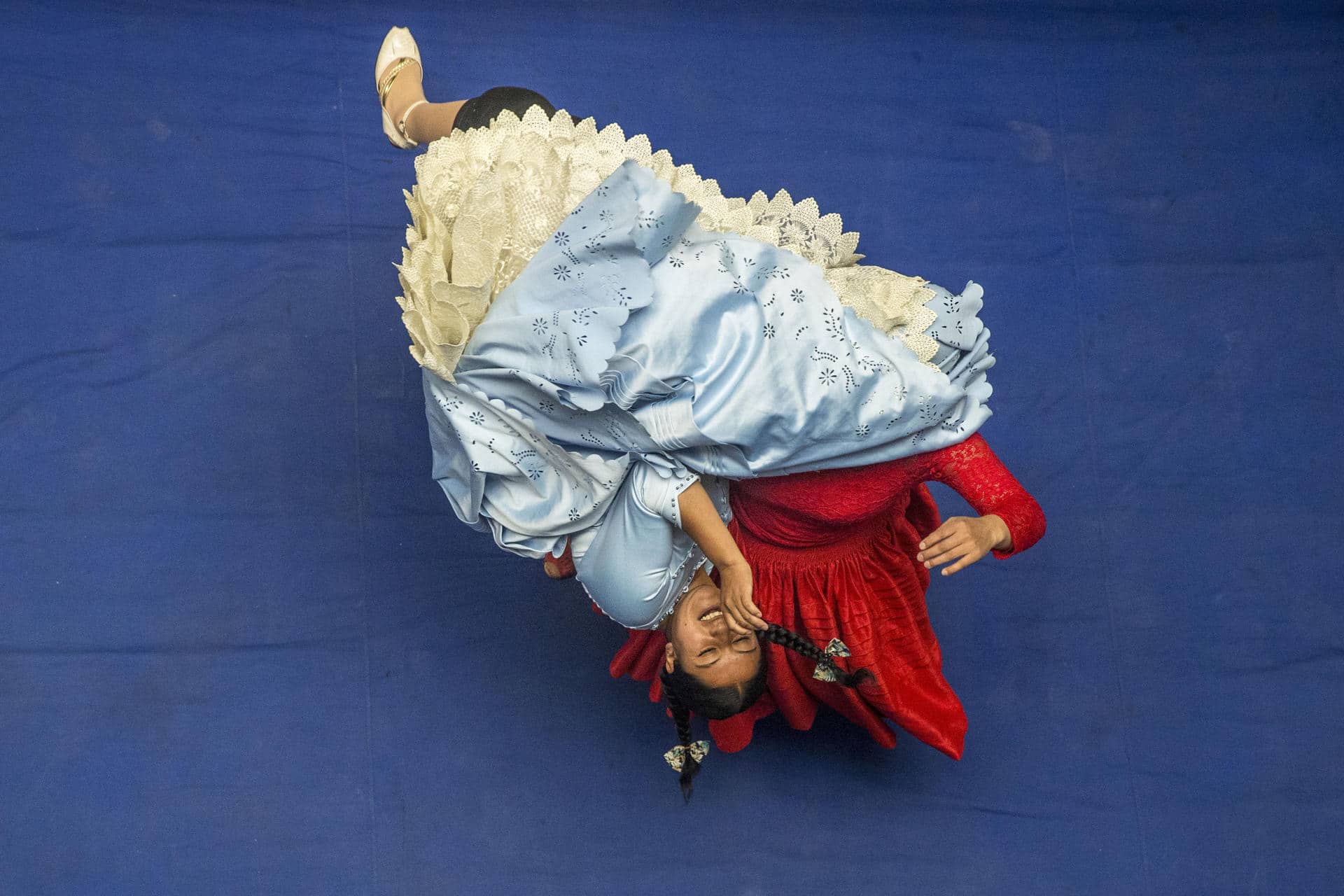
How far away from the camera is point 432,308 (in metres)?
2.06

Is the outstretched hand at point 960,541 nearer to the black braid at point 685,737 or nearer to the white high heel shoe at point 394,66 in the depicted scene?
the black braid at point 685,737

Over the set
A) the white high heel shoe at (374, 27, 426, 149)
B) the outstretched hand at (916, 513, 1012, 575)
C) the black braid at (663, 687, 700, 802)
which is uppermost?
the white high heel shoe at (374, 27, 426, 149)

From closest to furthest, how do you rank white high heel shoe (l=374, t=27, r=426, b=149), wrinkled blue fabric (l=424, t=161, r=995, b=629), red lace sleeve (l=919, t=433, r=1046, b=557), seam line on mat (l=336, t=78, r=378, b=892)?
wrinkled blue fabric (l=424, t=161, r=995, b=629) → red lace sleeve (l=919, t=433, r=1046, b=557) → seam line on mat (l=336, t=78, r=378, b=892) → white high heel shoe (l=374, t=27, r=426, b=149)

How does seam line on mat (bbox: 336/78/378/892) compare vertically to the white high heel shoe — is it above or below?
below

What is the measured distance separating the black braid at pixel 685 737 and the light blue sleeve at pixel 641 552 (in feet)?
0.54

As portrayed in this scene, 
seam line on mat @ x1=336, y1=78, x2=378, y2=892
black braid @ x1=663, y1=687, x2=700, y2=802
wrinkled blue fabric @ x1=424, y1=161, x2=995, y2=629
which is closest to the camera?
wrinkled blue fabric @ x1=424, y1=161, x2=995, y2=629

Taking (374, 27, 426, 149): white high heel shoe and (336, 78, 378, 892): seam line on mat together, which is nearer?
(336, 78, 378, 892): seam line on mat

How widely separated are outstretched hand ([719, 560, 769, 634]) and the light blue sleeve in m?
0.10

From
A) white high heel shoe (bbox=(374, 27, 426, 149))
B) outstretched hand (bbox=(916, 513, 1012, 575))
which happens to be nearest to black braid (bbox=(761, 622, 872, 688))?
outstretched hand (bbox=(916, 513, 1012, 575))

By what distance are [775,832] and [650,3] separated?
1960mm

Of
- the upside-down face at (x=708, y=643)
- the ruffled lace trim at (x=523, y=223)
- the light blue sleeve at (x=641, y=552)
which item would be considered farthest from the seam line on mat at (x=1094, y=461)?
the light blue sleeve at (x=641, y=552)

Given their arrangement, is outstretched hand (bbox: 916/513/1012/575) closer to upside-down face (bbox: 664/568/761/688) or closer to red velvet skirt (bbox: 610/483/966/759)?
red velvet skirt (bbox: 610/483/966/759)

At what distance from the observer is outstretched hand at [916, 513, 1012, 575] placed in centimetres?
204

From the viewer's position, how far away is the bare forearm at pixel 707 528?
6.76ft
